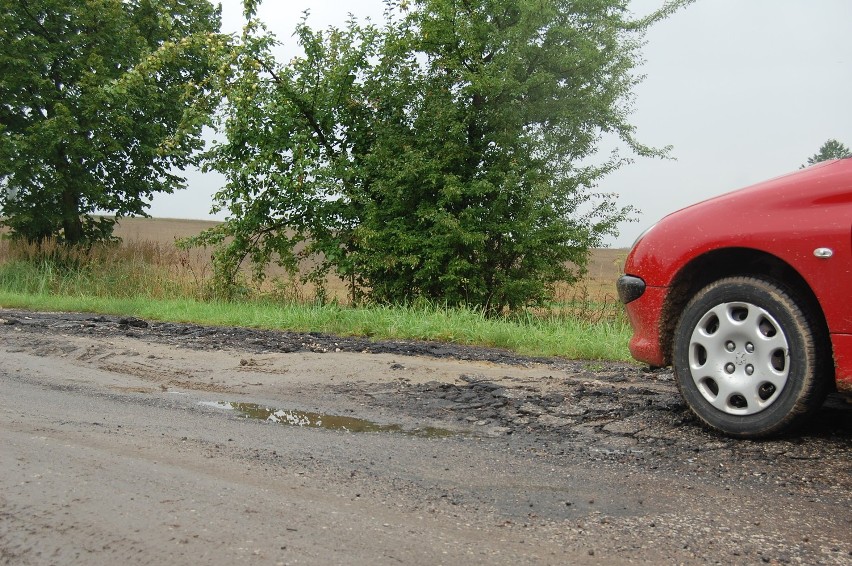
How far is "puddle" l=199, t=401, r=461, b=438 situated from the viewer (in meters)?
4.87

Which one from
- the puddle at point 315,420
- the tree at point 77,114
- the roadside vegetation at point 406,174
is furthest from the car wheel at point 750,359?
the tree at point 77,114

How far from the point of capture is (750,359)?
14.3ft

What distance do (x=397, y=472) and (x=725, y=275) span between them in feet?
7.82

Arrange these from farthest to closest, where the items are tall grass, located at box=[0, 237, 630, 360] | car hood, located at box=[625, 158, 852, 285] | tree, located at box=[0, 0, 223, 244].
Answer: tree, located at box=[0, 0, 223, 244] → tall grass, located at box=[0, 237, 630, 360] → car hood, located at box=[625, 158, 852, 285]

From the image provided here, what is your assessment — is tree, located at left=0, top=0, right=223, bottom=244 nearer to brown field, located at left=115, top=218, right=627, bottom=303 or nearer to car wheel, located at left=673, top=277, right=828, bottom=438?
brown field, located at left=115, top=218, right=627, bottom=303

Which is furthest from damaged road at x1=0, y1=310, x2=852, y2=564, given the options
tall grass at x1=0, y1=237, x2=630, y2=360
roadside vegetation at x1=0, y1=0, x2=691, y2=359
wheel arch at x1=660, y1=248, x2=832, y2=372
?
roadside vegetation at x1=0, y1=0, x2=691, y2=359

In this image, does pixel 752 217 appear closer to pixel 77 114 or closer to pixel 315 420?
pixel 315 420

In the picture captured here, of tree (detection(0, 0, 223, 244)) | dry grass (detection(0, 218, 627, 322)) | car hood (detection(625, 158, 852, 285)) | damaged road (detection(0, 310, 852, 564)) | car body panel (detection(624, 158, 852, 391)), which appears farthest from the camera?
tree (detection(0, 0, 223, 244))

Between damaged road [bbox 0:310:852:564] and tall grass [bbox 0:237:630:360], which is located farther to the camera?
tall grass [bbox 0:237:630:360]

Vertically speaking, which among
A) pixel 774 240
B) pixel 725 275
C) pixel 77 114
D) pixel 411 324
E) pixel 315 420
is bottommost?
pixel 315 420

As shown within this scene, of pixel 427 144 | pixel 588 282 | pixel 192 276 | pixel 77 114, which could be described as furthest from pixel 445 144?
pixel 77 114

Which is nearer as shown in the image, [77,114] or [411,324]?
[411,324]

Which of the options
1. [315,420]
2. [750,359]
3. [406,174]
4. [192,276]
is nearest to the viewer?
[750,359]

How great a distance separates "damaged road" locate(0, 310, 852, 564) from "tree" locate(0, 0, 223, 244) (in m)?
15.7
